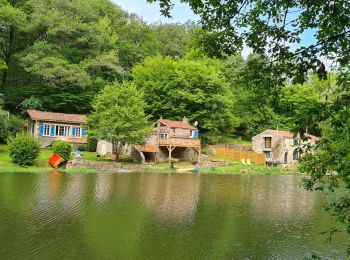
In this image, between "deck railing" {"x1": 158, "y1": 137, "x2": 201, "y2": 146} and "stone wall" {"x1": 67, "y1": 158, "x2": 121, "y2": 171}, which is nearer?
"stone wall" {"x1": 67, "y1": 158, "x2": 121, "y2": 171}

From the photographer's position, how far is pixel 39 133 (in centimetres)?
4347

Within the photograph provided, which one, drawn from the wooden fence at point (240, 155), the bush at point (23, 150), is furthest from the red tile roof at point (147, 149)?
the bush at point (23, 150)

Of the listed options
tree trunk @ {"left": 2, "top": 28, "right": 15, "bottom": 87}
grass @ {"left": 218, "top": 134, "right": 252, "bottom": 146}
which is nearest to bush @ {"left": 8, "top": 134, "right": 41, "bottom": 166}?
tree trunk @ {"left": 2, "top": 28, "right": 15, "bottom": 87}

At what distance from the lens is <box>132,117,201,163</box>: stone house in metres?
42.9

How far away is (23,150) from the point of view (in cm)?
3288

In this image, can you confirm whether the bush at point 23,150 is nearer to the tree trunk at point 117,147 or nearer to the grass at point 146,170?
the grass at point 146,170

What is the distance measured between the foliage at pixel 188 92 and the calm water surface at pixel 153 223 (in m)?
29.5

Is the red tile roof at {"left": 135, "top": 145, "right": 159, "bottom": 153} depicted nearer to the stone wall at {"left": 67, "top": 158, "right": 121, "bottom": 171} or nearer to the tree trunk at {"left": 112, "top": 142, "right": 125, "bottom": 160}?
the tree trunk at {"left": 112, "top": 142, "right": 125, "bottom": 160}

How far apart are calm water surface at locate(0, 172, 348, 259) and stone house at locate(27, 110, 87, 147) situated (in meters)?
19.5

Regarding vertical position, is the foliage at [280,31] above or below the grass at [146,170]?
above

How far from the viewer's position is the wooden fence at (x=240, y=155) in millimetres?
50094

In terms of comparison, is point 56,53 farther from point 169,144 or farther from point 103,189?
point 103,189

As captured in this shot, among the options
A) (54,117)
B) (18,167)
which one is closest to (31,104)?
(54,117)

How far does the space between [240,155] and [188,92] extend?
37.5 feet
